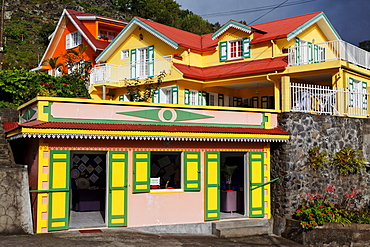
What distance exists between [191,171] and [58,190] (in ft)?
12.6

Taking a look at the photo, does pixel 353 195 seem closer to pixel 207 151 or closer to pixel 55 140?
pixel 207 151

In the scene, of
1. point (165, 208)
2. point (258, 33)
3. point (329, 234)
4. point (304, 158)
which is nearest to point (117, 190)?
point (165, 208)

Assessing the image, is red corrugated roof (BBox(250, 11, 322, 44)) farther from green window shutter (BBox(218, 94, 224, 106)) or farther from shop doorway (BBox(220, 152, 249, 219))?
shop doorway (BBox(220, 152, 249, 219))

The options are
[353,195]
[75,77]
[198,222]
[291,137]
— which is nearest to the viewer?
[198,222]

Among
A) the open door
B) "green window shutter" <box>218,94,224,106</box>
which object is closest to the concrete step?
the open door

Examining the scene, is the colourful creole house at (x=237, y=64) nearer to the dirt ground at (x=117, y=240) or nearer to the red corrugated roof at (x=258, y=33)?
the red corrugated roof at (x=258, y=33)

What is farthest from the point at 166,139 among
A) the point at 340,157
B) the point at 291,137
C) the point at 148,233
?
the point at 340,157

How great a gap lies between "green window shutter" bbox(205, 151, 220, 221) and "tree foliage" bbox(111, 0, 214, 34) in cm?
3821

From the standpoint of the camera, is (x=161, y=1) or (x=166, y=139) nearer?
(x=166, y=139)

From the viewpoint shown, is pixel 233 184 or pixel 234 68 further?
pixel 234 68

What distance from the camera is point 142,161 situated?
42.2 ft

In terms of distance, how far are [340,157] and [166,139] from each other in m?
6.40

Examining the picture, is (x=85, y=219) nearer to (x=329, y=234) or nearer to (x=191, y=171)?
(x=191, y=171)

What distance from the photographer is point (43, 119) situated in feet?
38.7
